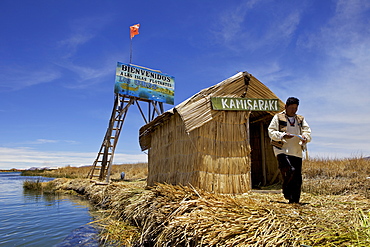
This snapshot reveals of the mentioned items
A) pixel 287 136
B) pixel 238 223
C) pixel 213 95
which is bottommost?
pixel 238 223

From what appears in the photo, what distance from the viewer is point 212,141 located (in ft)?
20.9

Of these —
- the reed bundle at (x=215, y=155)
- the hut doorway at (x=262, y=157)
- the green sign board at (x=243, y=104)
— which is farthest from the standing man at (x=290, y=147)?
the hut doorway at (x=262, y=157)

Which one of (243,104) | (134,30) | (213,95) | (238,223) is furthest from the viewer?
(134,30)

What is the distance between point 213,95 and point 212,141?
1.12 m

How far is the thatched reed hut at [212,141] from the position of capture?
20.2ft

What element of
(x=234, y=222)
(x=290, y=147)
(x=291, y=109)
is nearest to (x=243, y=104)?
(x=291, y=109)

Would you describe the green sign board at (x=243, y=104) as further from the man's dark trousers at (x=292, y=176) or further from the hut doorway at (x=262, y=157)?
the man's dark trousers at (x=292, y=176)

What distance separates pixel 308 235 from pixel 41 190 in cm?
1703

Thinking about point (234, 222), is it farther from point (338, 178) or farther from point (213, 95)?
point (338, 178)

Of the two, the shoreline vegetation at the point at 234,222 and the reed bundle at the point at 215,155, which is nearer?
the shoreline vegetation at the point at 234,222

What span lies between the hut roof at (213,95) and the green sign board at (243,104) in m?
0.13

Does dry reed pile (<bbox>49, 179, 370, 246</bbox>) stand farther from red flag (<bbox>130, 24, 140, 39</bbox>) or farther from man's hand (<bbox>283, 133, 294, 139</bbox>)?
red flag (<bbox>130, 24, 140, 39</bbox>)

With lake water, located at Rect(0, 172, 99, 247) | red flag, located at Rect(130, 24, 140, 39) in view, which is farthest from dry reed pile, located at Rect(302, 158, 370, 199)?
red flag, located at Rect(130, 24, 140, 39)

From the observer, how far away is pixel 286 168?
4348 millimetres
